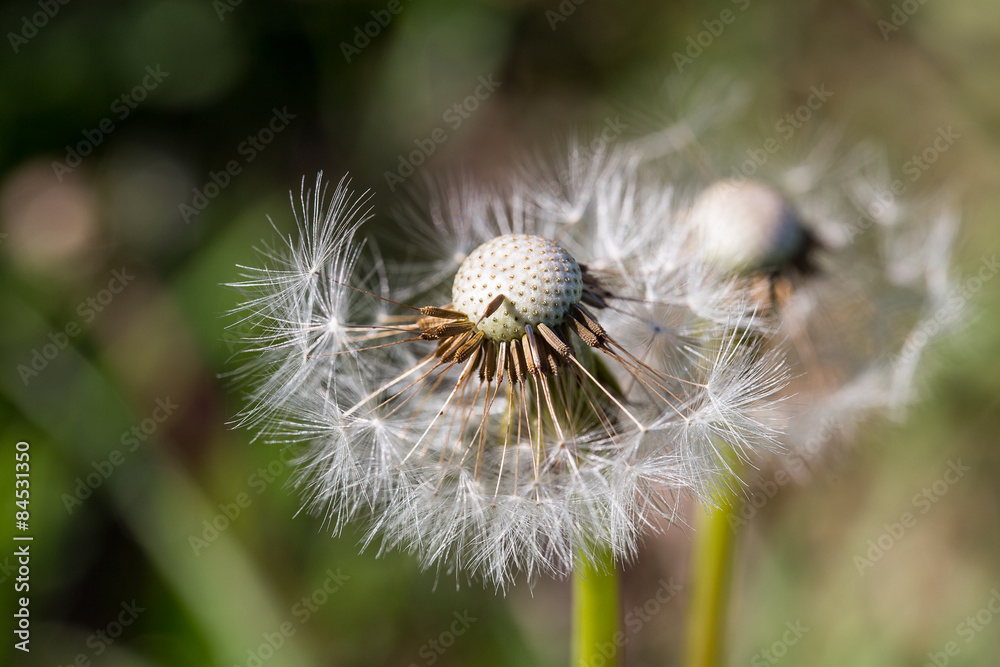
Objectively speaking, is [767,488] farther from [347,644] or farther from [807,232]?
[347,644]

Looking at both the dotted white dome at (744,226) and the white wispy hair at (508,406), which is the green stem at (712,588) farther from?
the dotted white dome at (744,226)

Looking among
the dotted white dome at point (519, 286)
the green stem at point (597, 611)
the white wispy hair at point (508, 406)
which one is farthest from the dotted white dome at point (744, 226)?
the green stem at point (597, 611)

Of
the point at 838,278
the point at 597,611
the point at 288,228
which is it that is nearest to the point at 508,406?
the point at 597,611

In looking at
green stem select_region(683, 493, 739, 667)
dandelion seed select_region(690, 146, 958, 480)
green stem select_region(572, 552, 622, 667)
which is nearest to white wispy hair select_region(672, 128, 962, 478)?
dandelion seed select_region(690, 146, 958, 480)

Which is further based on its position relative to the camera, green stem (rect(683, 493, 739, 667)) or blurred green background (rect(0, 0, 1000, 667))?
blurred green background (rect(0, 0, 1000, 667))

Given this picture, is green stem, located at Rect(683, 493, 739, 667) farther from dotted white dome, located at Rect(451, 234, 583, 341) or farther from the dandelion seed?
dotted white dome, located at Rect(451, 234, 583, 341)

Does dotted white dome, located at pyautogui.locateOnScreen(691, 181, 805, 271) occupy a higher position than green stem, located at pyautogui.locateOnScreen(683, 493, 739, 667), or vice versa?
dotted white dome, located at pyautogui.locateOnScreen(691, 181, 805, 271)
